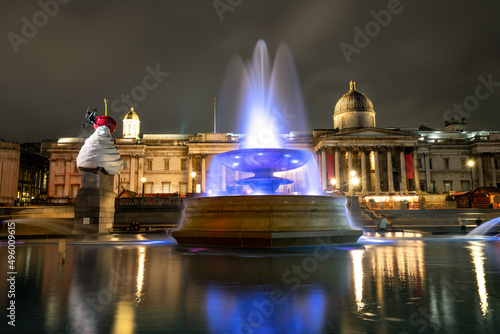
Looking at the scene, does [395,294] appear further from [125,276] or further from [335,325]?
[125,276]

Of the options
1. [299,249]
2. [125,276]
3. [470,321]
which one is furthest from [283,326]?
[299,249]

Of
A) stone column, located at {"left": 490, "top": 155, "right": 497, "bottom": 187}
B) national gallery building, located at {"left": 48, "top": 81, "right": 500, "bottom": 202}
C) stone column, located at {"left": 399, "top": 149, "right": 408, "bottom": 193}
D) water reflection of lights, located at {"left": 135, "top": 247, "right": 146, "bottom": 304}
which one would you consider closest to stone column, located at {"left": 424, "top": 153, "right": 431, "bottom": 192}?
national gallery building, located at {"left": 48, "top": 81, "right": 500, "bottom": 202}

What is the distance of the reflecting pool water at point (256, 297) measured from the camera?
3291 millimetres

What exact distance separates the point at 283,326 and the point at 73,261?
616 centimetres

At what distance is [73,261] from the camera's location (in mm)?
7836

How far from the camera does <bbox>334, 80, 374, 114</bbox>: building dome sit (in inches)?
2421

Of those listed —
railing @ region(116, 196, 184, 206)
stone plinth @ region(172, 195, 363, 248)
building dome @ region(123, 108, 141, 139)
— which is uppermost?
building dome @ region(123, 108, 141, 139)

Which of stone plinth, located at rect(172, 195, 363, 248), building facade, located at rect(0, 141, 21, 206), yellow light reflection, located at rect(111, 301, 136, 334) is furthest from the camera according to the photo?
building facade, located at rect(0, 141, 21, 206)

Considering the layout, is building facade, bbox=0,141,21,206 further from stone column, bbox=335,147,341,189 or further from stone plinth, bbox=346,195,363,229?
stone plinth, bbox=346,195,363,229

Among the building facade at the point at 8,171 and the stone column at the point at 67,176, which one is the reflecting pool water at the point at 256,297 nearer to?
the stone column at the point at 67,176

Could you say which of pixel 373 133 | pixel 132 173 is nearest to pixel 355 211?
pixel 373 133

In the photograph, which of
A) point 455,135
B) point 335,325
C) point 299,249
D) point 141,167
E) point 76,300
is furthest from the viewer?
point 455,135

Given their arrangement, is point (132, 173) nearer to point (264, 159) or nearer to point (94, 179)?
point (94, 179)

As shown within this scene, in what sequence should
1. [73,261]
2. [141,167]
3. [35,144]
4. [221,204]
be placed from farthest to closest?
[35,144] → [141,167] → [221,204] → [73,261]
